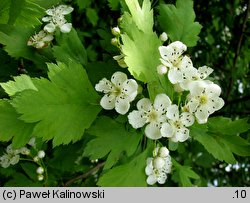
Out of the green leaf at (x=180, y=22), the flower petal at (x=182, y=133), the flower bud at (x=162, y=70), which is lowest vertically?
the flower petal at (x=182, y=133)

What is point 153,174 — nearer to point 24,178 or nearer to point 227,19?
point 24,178

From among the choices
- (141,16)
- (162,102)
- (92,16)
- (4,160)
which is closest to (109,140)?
(162,102)

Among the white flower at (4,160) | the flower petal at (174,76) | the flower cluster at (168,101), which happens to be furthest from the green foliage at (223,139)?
the white flower at (4,160)

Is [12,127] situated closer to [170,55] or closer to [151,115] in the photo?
[151,115]

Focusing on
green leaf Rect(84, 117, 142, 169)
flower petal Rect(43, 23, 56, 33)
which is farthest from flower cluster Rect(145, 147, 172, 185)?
flower petal Rect(43, 23, 56, 33)

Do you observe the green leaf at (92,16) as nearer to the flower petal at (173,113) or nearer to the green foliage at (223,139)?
the green foliage at (223,139)

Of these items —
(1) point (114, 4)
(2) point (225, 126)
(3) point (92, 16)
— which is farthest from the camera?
(3) point (92, 16)

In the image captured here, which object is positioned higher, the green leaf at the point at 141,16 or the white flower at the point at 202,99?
the green leaf at the point at 141,16
